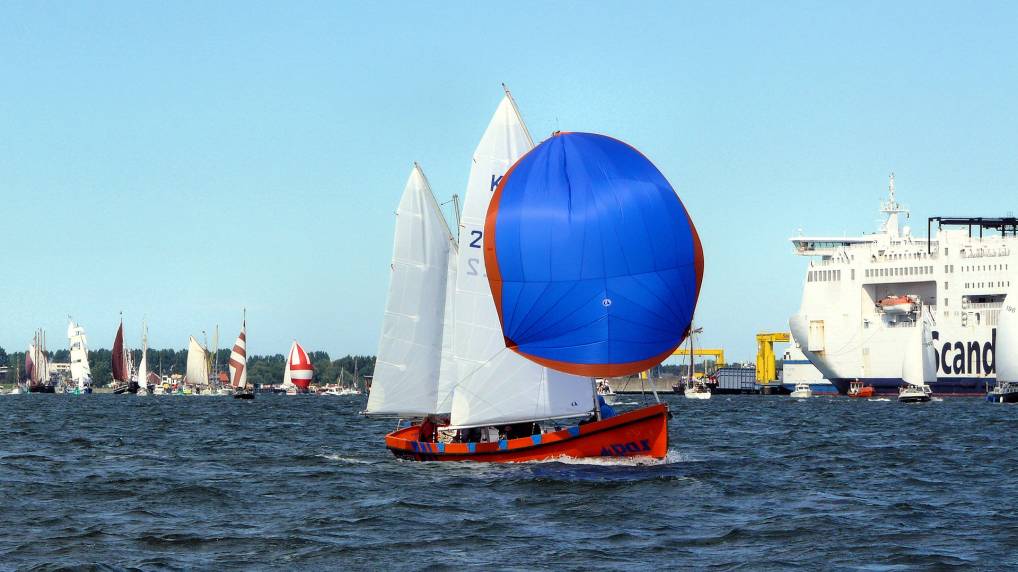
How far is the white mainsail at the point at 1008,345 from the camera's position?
279ft

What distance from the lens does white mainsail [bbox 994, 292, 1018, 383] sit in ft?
279

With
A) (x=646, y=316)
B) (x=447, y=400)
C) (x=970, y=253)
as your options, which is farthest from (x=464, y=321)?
(x=970, y=253)

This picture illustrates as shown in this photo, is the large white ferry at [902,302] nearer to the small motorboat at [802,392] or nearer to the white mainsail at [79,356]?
the small motorboat at [802,392]

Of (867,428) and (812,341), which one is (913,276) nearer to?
(812,341)

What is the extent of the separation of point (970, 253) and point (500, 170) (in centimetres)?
9134

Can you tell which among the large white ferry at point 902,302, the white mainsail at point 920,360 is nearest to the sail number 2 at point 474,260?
the white mainsail at point 920,360

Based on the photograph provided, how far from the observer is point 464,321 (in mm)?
30250

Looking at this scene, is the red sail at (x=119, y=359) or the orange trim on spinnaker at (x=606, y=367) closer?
the orange trim on spinnaker at (x=606, y=367)

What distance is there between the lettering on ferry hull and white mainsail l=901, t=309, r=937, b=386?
7.07 m

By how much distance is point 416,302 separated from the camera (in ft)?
111

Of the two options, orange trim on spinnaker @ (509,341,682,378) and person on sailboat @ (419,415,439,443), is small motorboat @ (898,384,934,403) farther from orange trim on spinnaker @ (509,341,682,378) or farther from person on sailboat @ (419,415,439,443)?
orange trim on spinnaker @ (509,341,682,378)

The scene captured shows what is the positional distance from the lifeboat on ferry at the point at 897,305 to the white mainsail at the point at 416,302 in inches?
3397

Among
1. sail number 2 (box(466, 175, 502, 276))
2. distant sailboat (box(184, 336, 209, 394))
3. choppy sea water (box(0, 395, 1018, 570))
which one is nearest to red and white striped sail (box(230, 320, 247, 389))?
distant sailboat (box(184, 336, 209, 394))

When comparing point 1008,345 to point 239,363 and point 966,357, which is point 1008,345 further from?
point 239,363
